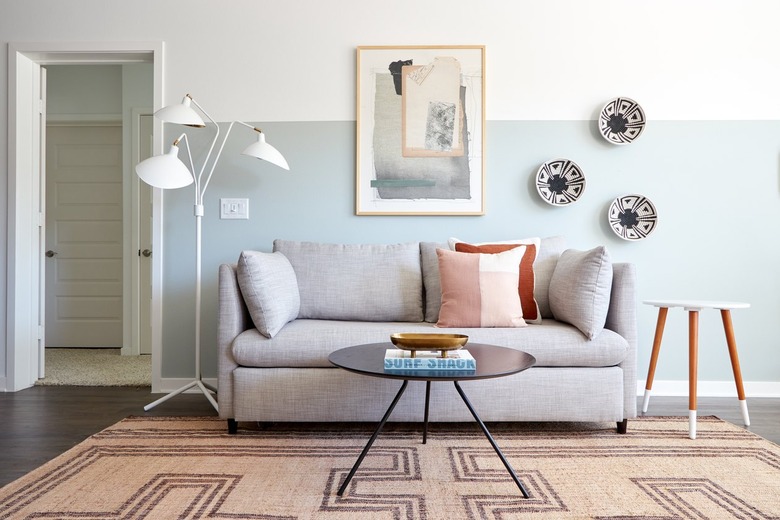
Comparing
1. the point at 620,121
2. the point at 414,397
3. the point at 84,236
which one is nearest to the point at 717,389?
the point at 620,121

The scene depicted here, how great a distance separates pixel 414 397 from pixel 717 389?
195 centimetres

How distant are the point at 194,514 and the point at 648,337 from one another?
2.62 meters

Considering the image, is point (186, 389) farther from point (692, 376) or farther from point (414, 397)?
point (692, 376)

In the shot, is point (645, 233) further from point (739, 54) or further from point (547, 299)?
point (739, 54)

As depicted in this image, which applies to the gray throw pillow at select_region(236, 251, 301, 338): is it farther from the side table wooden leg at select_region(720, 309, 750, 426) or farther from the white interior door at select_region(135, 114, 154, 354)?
the white interior door at select_region(135, 114, 154, 354)

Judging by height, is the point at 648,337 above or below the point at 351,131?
below

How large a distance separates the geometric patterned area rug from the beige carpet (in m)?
1.11

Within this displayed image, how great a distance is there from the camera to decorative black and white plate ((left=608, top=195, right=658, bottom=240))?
10.5 feet

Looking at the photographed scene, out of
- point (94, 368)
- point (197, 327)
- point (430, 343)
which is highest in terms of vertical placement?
point (430, 343)

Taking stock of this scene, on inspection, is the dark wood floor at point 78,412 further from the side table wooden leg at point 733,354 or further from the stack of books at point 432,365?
the stack of books at point 432,365

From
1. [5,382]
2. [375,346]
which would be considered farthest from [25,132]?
[375,346]

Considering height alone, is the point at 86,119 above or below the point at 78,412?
above

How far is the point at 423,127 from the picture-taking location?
10.6ft

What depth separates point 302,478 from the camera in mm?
1900
